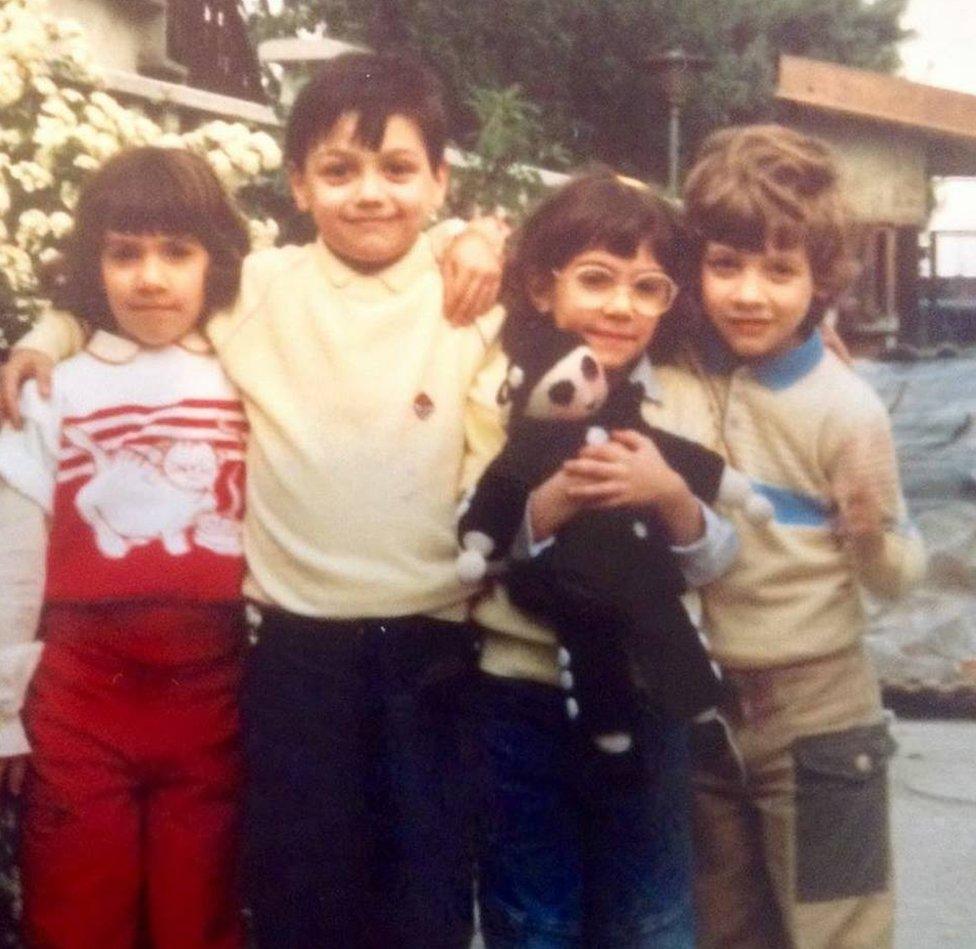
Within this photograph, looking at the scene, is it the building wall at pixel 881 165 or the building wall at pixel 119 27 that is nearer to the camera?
the building wall at pixel 119 27

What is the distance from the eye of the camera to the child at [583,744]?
93.0 inches

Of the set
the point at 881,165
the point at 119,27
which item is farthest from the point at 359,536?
the point at 881,165

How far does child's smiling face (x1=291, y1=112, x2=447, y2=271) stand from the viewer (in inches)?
94.7

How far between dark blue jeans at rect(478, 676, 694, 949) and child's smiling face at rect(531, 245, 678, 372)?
47cm

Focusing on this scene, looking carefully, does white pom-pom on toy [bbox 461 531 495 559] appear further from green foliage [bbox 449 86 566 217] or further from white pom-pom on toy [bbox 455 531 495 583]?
green foliage [bbox 449 86 566 217]

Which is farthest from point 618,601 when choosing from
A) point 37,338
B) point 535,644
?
point 37,338

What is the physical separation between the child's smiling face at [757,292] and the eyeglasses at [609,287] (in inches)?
3.4

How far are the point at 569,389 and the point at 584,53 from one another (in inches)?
1018

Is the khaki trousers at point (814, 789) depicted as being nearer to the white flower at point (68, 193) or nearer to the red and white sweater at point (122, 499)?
the red and white sweater at point (122, 499)

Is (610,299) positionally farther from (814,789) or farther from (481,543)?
(814,789)

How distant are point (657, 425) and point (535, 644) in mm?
335

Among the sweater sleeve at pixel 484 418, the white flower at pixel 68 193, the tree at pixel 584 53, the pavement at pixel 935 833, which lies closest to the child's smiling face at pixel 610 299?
the sweater sleeve at pixel 484 418

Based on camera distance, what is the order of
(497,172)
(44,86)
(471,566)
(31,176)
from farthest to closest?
(497,172) < (44,86) < (31,176) < (471,566)

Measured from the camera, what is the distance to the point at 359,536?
92.4 inches
